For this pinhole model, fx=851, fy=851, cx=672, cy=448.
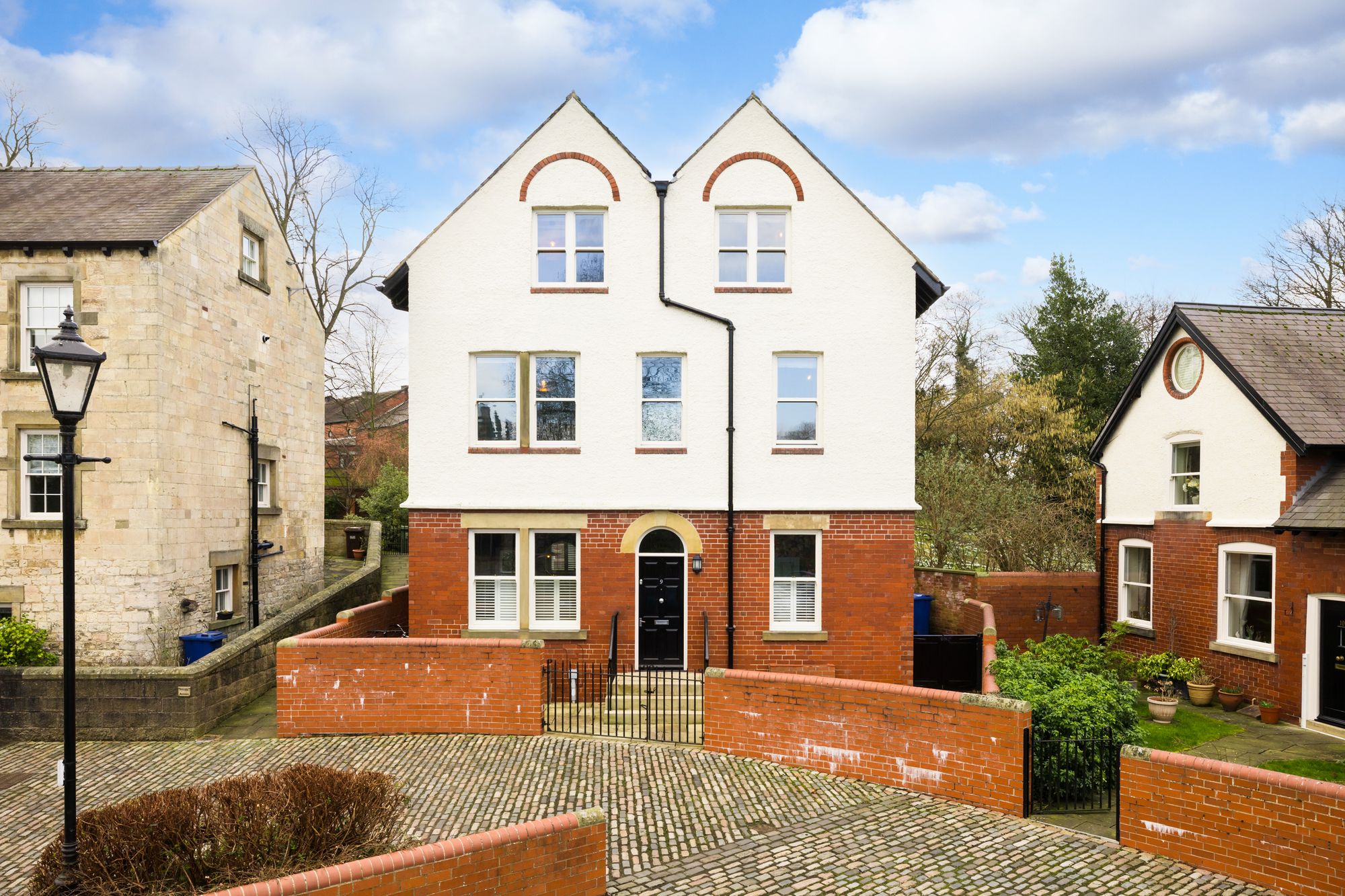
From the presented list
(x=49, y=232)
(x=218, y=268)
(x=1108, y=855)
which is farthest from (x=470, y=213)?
(x=1108, y=855)

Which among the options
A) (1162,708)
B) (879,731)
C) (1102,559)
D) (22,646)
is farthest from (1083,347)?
(22,646)

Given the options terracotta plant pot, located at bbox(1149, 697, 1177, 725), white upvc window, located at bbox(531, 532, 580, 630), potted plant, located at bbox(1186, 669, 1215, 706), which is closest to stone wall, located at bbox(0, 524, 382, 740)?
white upvc window, located at bbox(531, 532, 580, 630)

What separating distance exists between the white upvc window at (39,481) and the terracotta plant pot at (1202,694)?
2117 centimetres

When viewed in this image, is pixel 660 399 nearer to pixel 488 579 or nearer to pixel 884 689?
pixel 488 579

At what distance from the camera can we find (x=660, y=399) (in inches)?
603

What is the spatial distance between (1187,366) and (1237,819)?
12255mm

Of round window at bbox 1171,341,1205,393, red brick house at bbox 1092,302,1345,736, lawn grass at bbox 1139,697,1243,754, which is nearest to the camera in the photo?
lawn grass at bbox 1139,697,1243,754

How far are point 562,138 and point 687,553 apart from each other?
7783 millimetres

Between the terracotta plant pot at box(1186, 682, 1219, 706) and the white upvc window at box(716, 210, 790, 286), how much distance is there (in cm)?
1080

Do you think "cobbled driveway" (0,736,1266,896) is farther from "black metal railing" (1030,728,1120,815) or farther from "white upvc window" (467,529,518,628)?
"white upvc window" (467,529,518,628)

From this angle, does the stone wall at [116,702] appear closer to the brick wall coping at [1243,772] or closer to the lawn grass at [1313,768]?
the brick wall coping at [1243,772]

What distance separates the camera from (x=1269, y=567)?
51.0 feet

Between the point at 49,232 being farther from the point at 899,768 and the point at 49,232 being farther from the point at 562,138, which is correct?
the point at 899,768

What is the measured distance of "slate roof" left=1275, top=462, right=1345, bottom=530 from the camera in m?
13.6
